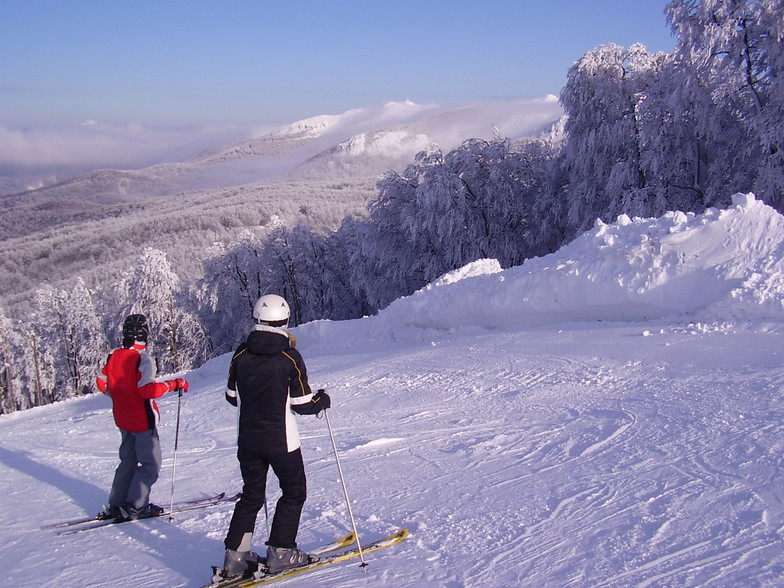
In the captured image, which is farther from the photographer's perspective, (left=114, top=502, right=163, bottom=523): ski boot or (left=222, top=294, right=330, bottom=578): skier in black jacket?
(left=114, top=502, right=163, bottom=523): ski boot

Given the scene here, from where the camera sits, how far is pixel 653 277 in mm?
10125

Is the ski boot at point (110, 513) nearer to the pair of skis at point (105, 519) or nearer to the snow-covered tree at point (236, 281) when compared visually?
the pair of skis at point (105, 519)

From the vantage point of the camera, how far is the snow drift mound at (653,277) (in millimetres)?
9312

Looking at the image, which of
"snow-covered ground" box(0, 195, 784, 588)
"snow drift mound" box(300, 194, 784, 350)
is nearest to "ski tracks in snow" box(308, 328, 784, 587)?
"snow-covered ground" box(0, 195, 784, 588)

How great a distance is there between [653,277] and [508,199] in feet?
61.4

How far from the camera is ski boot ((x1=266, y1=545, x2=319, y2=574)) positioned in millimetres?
3881

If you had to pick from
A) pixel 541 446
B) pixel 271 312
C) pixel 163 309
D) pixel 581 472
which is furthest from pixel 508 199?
pixel 271 312

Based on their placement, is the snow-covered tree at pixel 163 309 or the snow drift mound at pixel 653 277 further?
the snow-covered tree at pixel 163 309

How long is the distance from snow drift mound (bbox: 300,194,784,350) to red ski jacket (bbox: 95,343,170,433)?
7640 mm

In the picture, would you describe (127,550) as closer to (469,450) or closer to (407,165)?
(469,450)

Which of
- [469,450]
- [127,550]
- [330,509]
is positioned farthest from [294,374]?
[469,450]

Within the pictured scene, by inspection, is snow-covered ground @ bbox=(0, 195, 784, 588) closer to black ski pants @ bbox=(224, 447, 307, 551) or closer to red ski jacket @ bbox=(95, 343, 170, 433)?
black ski pants @ bbox=(224, 447, 307, 551)

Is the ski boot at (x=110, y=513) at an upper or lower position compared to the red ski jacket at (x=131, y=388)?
lower

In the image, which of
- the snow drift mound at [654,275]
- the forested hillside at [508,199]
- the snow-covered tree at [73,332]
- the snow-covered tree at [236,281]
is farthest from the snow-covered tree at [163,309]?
the snow drift mound at [654,275]
